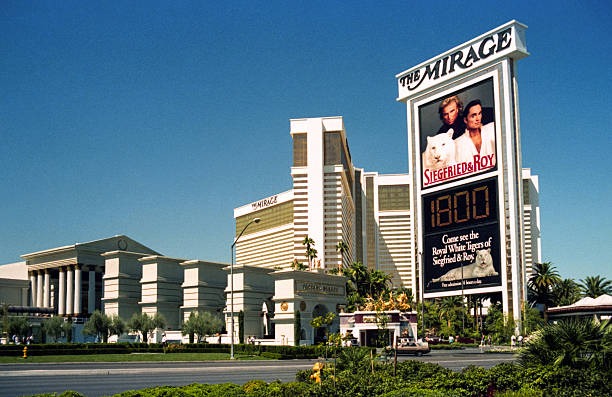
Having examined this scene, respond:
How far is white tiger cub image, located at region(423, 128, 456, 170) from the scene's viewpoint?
11100 cm

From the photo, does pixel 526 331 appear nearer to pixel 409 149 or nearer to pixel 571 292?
pixel 571 292

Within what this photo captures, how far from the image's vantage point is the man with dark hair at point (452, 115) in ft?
364

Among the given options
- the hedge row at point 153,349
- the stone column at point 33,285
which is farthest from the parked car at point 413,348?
the stone column at point 33,285

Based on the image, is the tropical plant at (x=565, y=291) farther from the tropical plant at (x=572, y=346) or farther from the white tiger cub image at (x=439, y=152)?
the tropical plant at (x=572, y=346)

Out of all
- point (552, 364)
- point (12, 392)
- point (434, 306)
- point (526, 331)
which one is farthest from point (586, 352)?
point (434, 306)

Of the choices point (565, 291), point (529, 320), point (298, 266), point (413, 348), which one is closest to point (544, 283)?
point (565, 291)

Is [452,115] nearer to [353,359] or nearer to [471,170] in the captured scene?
[471,170]

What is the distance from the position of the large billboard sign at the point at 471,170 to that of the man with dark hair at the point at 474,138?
0.56ft

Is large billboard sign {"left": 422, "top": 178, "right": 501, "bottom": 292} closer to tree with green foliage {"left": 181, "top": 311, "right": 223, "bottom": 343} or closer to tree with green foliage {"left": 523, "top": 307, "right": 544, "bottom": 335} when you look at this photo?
tree with green foliage {"left": 523, "top": 307, "right": 544, "bottom": 335}

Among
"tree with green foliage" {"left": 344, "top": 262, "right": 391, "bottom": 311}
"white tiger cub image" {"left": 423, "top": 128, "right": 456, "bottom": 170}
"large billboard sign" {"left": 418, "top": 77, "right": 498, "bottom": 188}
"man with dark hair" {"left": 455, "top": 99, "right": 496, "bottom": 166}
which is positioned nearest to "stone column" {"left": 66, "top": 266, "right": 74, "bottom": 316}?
"tree with green foliage" {"left": 344, "top": 262, "right": 391, "bottom": 311}

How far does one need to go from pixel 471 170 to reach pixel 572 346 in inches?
3653

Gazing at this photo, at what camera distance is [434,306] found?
108000 mm

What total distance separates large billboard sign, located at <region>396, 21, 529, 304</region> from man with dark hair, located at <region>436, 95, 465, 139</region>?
183 mm

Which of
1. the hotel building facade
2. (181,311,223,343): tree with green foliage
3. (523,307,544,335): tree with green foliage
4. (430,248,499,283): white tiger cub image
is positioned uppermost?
the hotel building facade
